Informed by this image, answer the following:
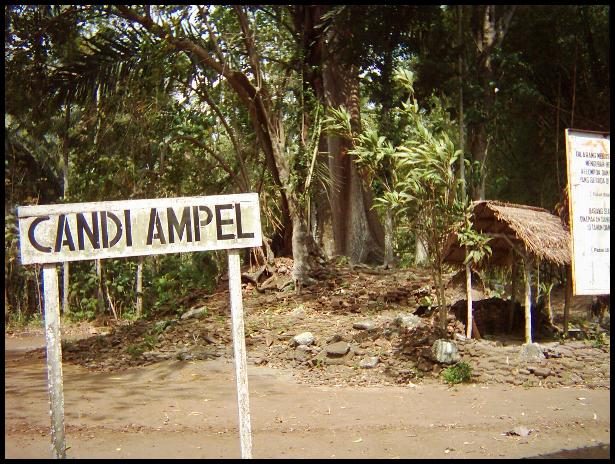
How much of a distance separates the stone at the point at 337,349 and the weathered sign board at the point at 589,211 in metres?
5.90

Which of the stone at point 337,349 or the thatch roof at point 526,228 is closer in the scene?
the thatch roof at point 526,228

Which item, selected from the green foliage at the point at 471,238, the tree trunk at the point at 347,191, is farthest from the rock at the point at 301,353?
the tree trunk at the point at 347,191

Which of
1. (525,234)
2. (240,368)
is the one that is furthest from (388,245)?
(240,368)

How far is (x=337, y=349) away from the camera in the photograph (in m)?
10.3

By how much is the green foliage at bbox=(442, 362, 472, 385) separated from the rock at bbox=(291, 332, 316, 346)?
A: 2509 millimetres

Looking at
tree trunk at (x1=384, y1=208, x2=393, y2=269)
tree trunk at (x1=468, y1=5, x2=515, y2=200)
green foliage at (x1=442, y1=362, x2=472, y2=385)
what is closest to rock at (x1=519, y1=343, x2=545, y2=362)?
green foliage at (x1=442, y1=362, x2=472, y2=385)

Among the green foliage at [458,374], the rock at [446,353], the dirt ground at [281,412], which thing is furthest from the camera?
the rock at [446,353]

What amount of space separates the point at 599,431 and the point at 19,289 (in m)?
20.4

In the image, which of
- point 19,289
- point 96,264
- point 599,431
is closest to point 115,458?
point 599,431

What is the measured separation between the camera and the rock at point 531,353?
363 inches

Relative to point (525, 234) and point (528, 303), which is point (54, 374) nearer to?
point (525, 234)

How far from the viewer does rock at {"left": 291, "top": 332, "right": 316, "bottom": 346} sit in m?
10.9

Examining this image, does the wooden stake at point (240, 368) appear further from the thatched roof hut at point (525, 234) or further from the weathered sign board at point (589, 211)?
the thatched roof hut at point (525, 234)

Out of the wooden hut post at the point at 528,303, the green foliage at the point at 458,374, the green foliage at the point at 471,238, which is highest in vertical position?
the green foliage at the point at 471,238
